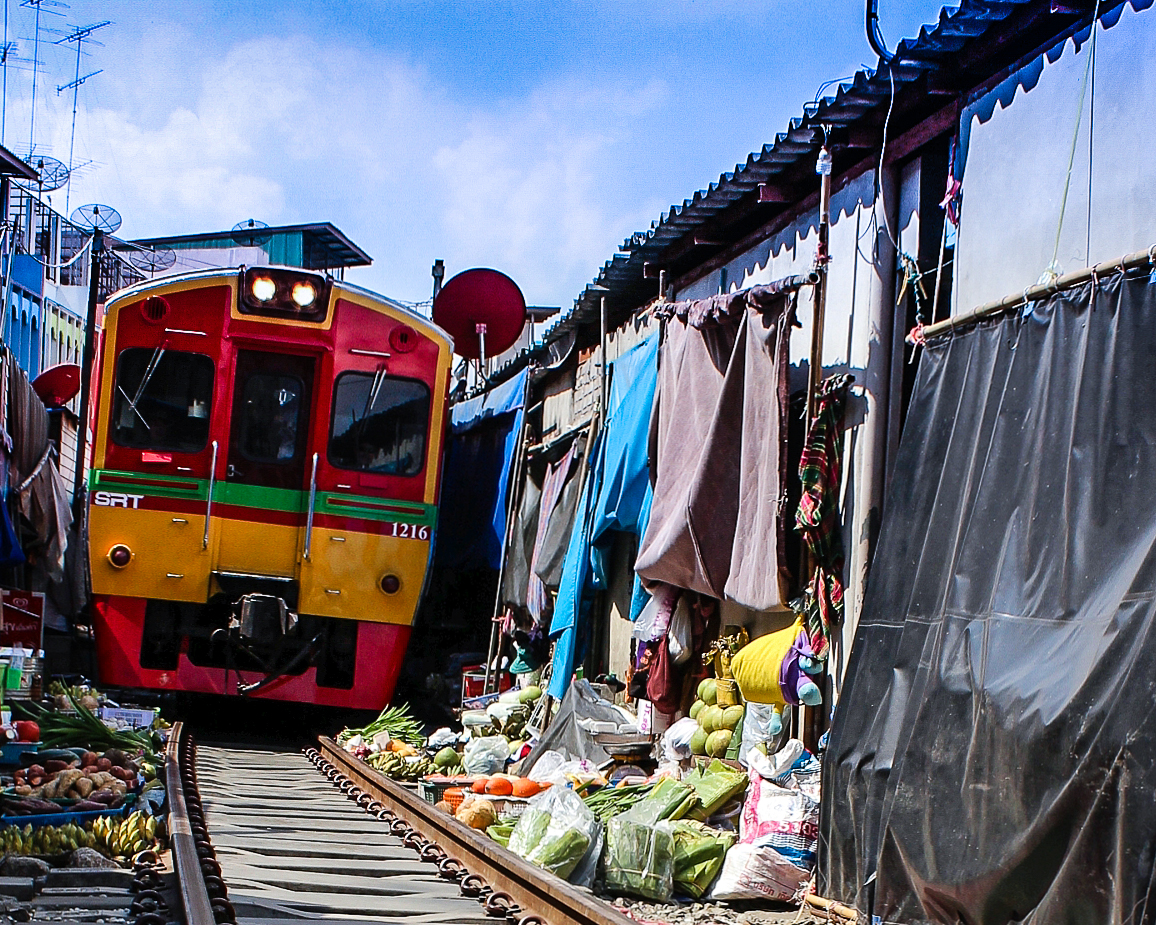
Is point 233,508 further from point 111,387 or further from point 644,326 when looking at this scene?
point 644,326

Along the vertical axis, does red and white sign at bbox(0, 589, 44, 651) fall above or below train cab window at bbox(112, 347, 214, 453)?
below

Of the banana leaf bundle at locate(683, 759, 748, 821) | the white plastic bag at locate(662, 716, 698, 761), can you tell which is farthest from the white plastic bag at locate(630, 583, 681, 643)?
the banana leaf bundle at locate(683, 759, 748, 821)

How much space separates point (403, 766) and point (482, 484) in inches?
256

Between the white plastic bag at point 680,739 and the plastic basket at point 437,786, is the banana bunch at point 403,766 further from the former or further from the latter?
the white plastic bag at point 680,739

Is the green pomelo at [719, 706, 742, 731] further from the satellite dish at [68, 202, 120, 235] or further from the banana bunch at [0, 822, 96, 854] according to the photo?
the satellite dish at [68, 202, 120, 235]

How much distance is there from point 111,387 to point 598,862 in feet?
20.9

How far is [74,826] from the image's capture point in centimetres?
596

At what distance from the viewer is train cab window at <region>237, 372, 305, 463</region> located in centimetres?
1066

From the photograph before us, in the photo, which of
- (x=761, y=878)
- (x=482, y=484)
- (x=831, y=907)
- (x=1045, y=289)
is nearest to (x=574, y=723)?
(x=761, y=878)

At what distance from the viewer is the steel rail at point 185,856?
4.44m

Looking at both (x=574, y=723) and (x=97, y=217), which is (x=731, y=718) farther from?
(x=97, y=217)

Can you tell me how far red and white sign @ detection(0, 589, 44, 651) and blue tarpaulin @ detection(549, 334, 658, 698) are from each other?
422 cm

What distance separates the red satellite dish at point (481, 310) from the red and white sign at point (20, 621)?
4.71 m

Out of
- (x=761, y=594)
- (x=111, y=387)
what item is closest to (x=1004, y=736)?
(x=761, y=594)
